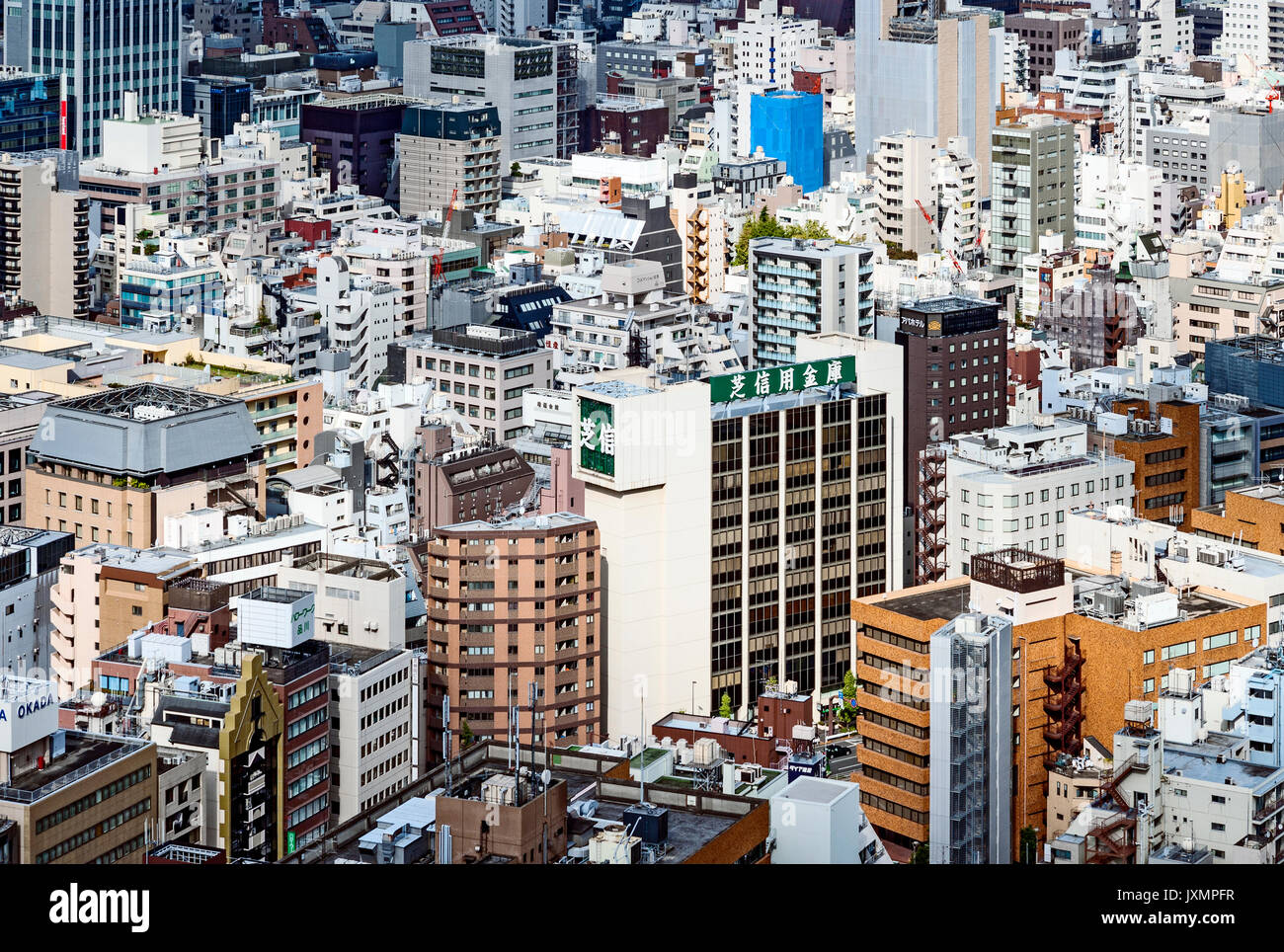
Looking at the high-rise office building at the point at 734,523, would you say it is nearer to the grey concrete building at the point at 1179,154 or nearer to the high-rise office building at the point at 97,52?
→ the grey concrete building at the point at 1179,154

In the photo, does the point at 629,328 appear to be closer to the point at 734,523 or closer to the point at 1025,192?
the point at 734,523

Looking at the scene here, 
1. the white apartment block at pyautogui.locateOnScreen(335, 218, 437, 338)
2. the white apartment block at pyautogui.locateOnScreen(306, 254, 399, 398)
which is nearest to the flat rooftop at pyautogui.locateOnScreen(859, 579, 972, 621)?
the white apartment block at pyautogui.locateOnScreen(306, 254, 399, 398)

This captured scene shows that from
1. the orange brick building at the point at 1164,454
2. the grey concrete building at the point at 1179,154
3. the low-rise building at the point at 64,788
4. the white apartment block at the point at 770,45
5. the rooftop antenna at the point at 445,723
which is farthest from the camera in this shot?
the white apartment block at the point at 770,45

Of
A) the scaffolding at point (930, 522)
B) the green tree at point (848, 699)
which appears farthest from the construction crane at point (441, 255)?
the green tree at point (848, 699)

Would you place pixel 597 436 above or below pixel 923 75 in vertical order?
below

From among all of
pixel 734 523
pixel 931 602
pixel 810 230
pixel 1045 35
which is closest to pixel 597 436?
pixel 734 523

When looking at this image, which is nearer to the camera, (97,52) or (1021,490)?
(1021,490)

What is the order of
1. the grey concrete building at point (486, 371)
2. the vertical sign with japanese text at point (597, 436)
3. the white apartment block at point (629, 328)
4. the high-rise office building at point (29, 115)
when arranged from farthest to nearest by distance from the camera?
the high-rise office building at point (29, 115)
the white apartment block at point (629, 328)
the grey concrete building at point (486, 371)
the vertical sign with japanese text at point (597, 436)
